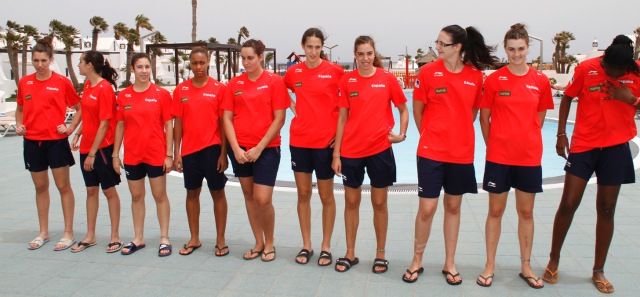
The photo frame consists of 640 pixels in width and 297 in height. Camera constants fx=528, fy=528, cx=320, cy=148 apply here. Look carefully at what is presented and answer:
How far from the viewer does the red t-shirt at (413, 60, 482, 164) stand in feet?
11.6

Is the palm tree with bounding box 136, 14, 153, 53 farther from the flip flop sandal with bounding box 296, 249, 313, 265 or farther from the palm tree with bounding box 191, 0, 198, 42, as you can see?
the flip flop sandal with bounding box 296, 249, 313, 265

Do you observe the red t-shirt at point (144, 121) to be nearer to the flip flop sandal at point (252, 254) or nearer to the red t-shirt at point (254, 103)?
the red t-shirt at point (254, 103)

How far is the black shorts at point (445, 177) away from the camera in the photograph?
362 centimetres

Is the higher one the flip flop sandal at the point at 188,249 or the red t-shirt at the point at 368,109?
the red t-shirt at the point at 368,109

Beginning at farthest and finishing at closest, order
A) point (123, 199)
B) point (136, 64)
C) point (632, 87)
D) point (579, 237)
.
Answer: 1. point (123, 199)
2. point (579, 237)
3. point (136, 64)
4. point (632, 87)

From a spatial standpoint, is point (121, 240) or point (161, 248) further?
point (121, 240)

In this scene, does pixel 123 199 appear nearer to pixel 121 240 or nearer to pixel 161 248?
pixel 121 240

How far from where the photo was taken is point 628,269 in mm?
3893

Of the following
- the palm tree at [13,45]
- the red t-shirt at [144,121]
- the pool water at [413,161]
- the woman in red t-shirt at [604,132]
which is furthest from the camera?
the palm tree at [13,45]

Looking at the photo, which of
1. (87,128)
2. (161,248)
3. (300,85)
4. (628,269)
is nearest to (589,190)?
(628,269)

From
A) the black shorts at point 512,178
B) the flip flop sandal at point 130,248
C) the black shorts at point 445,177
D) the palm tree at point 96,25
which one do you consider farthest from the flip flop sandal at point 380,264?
the palm tree at point 96,25

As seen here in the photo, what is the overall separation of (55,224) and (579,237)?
5.03m

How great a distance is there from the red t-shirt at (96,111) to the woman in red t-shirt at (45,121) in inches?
7.7

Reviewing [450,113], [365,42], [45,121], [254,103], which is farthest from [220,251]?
[450,113]
